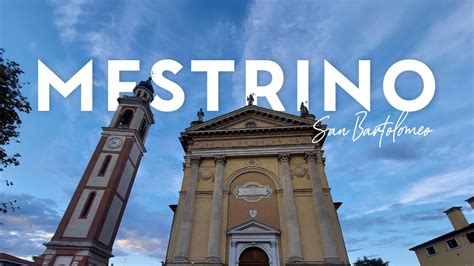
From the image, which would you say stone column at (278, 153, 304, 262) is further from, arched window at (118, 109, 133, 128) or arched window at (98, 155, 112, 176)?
arched window at (118, 109, 133, 128)

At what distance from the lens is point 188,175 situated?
1889 cm

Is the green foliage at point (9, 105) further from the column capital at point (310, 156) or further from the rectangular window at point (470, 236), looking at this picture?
the rectangular window at point (470, 236)

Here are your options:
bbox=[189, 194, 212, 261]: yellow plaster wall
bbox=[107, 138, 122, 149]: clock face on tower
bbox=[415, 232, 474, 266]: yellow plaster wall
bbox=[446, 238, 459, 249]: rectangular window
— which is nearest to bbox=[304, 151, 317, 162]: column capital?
bbox=[189, 194, 212, 261]: yellow plaster wall

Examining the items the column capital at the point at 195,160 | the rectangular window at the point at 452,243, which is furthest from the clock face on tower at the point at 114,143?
the rectangular window at the point at 452,243


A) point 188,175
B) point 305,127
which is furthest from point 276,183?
point 188,175

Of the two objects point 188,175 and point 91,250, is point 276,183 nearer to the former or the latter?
point 188,175

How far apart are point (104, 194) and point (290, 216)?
13.7 meters

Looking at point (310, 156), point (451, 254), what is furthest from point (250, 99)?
point (451, 254)

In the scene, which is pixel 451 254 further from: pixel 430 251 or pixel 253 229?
pixel 253 229

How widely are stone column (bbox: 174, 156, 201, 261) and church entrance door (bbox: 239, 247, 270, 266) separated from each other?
10.4 feet

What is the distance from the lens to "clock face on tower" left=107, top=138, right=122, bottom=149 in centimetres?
2334

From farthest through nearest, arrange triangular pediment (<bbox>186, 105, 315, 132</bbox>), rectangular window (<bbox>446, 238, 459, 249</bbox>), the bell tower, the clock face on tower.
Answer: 1. the clock face on tower
2. rectangular window (<bbox>446, 238, 459, 249</bbox>)
3. triangular pediment (<bbox>186, 105, 315, 132</bbox>)
4. the bell tower

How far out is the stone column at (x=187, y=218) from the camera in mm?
15163

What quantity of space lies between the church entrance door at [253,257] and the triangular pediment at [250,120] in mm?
8513
